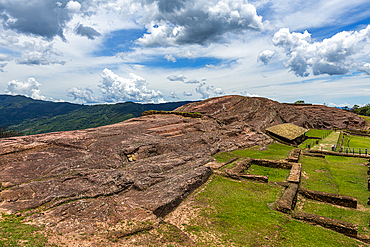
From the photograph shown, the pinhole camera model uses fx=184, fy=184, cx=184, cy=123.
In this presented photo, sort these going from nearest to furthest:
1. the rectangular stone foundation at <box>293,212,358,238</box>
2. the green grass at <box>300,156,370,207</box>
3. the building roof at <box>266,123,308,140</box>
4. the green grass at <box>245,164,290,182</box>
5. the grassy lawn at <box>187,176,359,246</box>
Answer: the grassy lawn at <box>187,176,359,246</box>, the rectangular stone foundation at <box>293,212,358,238</box>, the green grass at <box>300,156,370,207</box>, the green grass at <box>245,164,290,182</box>, the building roof at <box>266,123,308,140</box>

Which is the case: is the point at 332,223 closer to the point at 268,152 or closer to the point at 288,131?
the point at 268,152

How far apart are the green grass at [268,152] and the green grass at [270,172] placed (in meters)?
3.63

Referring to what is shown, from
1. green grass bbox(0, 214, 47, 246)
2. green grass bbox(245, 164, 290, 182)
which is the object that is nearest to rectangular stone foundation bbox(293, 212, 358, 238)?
green grass bbox(245, 164, 290, 182)

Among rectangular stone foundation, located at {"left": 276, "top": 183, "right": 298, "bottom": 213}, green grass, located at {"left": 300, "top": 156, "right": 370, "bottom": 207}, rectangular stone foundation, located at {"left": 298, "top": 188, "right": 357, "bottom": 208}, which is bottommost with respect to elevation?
green grass, located at {"left": 300, "top": 156, "right": 370, "bottom": 207}

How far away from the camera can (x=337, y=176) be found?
69.3 ft

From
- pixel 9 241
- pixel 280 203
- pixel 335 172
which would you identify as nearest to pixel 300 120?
pixel 335 172

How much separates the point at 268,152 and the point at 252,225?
21819 millimetres

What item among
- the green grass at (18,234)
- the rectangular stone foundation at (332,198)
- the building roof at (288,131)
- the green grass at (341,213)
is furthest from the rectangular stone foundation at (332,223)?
the building roof at (288,131)

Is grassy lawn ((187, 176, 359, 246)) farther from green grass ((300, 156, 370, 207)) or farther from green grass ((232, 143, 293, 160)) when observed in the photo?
green grass ((232, 143, 293, 160))

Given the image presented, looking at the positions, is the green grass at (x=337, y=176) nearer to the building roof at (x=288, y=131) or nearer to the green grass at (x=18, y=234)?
the building roof at (x=288, y=131)

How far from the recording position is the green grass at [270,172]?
71.6ft

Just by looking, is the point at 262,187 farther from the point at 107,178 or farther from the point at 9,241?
the point at 9,241

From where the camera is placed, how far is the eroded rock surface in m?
12.4

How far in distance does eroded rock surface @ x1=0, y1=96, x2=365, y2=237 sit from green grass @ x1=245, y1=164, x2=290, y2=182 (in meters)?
6.27
